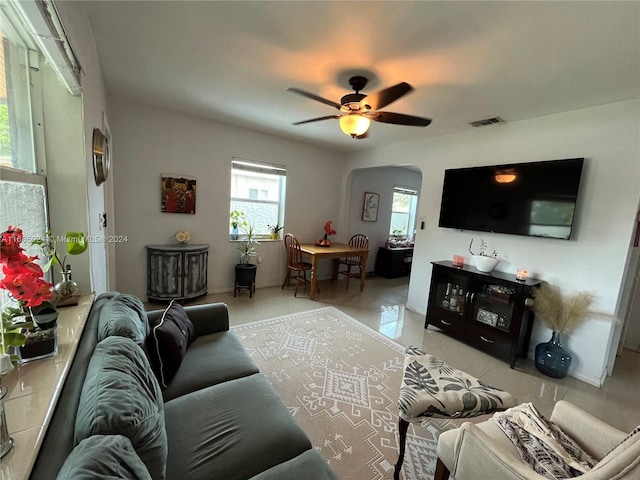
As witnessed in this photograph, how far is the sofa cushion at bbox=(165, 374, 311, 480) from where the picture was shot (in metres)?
1.03

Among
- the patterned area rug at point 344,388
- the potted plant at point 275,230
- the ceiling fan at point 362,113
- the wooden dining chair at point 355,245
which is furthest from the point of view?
the wooden dining chair at point 355,245

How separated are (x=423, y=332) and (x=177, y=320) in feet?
8.95

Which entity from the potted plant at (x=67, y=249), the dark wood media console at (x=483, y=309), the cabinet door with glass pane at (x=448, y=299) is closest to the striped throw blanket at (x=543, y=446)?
the dark wood media console at (x=483, y=309)

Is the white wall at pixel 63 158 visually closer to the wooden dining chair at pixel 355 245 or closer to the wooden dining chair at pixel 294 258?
the wooden dining chair at pixel 294 258

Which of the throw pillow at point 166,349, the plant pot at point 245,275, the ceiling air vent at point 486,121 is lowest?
the plant pot at point 245,275

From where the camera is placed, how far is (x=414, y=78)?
219 cm

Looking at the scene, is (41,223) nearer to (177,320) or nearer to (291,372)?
(177,320)

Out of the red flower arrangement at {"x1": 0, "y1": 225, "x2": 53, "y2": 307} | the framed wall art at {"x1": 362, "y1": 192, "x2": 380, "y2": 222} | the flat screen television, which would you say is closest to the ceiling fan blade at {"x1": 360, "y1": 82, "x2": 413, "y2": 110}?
the flat screen television

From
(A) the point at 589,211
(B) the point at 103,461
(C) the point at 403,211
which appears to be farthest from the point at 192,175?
(C) the point at 403,211

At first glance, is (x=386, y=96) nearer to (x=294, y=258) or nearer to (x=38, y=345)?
(x=38, y=345)

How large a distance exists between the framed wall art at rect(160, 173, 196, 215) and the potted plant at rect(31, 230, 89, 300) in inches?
85.5

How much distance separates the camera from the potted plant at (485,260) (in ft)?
9.57

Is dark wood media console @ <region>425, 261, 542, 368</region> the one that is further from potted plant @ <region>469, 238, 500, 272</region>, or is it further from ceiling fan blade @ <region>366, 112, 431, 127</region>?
ceiling fan blade @ <region>366, 112, 431, 127</region>

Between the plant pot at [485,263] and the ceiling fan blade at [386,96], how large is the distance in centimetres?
198
